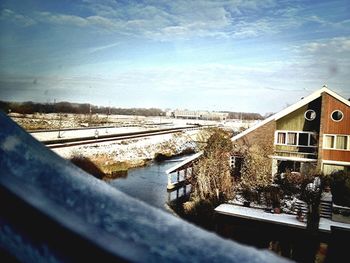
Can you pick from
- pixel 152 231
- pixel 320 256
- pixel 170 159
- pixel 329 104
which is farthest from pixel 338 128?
pixel 152 231

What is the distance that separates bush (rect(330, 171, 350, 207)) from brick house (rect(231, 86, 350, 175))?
0.79 m

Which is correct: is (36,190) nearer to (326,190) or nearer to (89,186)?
(89,186)

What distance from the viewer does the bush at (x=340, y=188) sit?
1629 centimetres

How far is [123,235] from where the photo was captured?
1.69 feet

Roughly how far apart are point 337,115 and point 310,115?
5.67 feet

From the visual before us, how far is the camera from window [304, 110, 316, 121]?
22.1 m

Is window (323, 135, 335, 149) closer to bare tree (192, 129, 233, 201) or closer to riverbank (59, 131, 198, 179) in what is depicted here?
bare tree (192, 129, 233, 201)

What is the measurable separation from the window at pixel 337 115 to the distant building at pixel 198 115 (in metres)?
129

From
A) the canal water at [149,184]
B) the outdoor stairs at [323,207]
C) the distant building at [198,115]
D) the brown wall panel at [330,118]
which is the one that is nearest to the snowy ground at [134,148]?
the canal water at [149,184]

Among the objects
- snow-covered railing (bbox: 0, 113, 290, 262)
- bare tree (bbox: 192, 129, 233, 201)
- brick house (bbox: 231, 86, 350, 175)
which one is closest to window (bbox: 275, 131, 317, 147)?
brick house (bbox: 231, 86, 350, 175)

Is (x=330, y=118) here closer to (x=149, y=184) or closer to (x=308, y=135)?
(x=308, y=135)

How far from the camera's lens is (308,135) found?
884 inches

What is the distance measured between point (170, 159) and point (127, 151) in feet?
16.7

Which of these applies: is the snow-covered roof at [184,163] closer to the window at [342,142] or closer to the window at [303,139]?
the window at [303,139]
